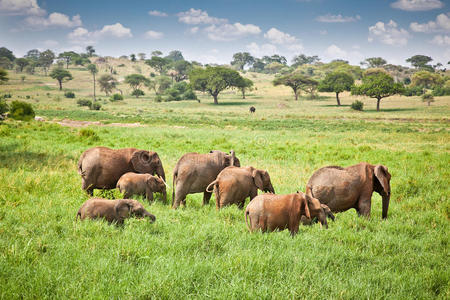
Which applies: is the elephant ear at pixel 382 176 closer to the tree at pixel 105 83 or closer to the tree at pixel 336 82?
the tree at pixel 336 82

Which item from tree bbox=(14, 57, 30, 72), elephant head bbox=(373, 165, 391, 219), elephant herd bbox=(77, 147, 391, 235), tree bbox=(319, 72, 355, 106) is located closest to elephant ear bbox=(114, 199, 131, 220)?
elephant herd bbox=(77, 147, 391, 235)

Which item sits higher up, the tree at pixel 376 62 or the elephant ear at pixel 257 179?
the tree at pixel 376 62

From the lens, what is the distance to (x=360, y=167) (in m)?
7.53

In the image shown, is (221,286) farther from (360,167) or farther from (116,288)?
(360,167)

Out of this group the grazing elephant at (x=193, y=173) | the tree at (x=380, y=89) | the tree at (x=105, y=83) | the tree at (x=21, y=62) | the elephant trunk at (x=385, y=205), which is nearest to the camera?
the elephant trunk at (x=385, y=205)

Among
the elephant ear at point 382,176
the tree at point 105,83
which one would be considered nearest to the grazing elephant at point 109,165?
the elephant ear at point 382,176

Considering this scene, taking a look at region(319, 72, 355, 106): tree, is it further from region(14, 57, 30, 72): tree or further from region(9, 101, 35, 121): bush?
region(14, 57, 30, 72): tree

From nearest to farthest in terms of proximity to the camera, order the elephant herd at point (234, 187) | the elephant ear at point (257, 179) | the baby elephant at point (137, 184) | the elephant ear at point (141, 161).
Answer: the elephant herd at point (234, 187), the elephant ear at point (257, 179), the baby elephant at point (137, 184), the elephant ear at point (141, 161)

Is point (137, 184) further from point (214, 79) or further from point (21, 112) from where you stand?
point (214, 79)

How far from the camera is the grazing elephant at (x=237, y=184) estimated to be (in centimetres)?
728

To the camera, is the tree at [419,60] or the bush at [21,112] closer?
the bush at [21,112]

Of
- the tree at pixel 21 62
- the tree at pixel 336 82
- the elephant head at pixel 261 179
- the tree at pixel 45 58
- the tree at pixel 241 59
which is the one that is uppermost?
the tree at pixel 241 59

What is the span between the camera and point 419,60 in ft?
449

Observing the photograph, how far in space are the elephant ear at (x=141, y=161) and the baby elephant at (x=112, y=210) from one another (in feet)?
7.90
